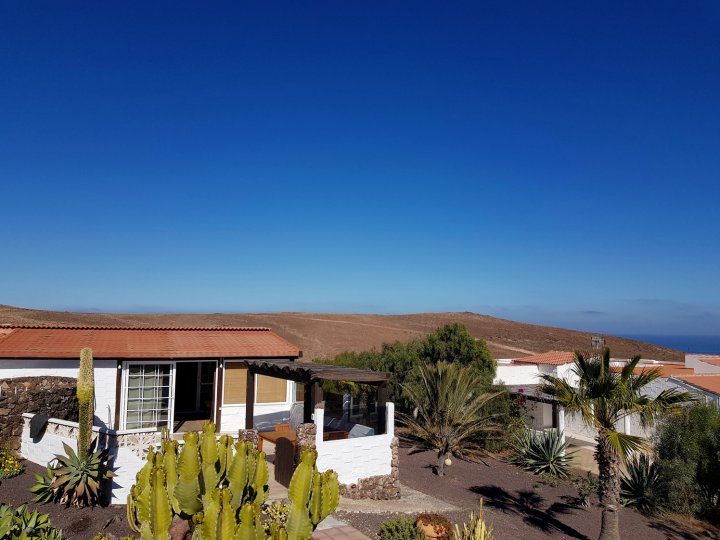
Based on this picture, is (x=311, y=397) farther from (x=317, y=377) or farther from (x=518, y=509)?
(x=518, y=509)

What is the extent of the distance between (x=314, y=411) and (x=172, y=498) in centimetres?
545

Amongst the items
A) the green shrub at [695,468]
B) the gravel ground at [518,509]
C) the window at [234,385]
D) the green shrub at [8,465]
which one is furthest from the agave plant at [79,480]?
the green shrub at [695,468]

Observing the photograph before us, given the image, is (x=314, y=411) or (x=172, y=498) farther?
(x=314, y=411)

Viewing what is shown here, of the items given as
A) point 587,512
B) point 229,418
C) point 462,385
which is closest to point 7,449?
point 229,418

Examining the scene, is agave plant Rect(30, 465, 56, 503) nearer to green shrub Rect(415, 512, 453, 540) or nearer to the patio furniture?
the patio furniture

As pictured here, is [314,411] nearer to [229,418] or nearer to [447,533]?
[447,533]

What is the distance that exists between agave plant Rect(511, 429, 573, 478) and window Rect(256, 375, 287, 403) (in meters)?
7.31

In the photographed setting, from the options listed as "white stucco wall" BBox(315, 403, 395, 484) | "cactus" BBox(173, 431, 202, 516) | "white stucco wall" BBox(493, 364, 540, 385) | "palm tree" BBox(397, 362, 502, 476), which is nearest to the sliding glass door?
"white stucco wall" BBox(315, 403, 395, 484)

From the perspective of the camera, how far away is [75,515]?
30.9 ft

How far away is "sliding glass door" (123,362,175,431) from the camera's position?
49.3 ft

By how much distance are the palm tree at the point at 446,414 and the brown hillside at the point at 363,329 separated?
30725mm

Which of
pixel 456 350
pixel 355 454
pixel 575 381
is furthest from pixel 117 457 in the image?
pixel 456 350

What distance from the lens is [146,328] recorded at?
17.8m

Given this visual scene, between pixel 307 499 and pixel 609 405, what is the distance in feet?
18.5
